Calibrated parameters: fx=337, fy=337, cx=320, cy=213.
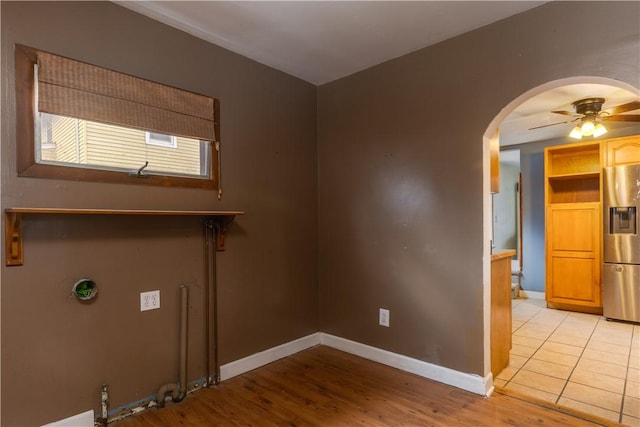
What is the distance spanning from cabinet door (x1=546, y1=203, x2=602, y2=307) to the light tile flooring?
0.37 metres

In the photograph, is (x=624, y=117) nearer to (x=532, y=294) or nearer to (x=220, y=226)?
(x=532, y=294)

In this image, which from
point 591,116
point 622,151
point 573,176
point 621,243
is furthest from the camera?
point 573,176

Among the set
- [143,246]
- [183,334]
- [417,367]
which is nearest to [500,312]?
[417,367]

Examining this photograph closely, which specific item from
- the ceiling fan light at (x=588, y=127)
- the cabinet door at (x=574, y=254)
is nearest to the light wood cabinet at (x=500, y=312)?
the ceiling fan light at (x=588, y=127)

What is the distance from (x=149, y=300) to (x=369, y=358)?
1762 mm

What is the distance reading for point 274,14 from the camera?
6.87ft

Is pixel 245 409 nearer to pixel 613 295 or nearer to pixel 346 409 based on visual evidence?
pixel 346 409

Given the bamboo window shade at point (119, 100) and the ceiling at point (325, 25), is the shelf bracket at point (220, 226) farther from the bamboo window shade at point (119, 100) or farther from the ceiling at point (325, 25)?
the ceiling at point (325, 25)

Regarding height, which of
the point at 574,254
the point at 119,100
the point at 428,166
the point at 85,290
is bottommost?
the point at 574,254

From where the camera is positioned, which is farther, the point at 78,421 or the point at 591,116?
the point at 591,116

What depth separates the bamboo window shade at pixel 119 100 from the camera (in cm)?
172

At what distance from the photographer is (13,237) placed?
5.32 ft

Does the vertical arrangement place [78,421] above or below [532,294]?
above

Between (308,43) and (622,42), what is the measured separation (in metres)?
1.83
